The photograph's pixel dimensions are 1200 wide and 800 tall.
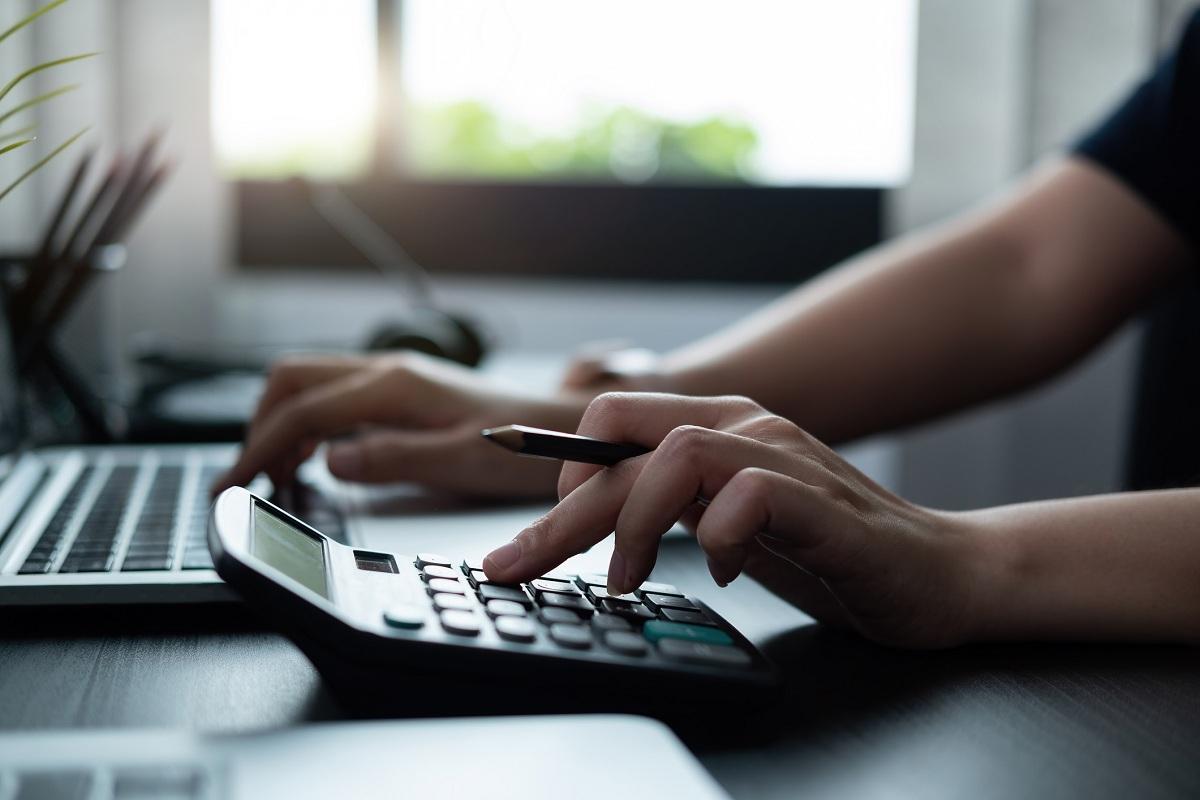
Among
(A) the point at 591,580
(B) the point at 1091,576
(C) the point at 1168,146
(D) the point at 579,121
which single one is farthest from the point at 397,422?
(D) the point at 579,121

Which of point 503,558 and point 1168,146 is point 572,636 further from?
point 1168,146

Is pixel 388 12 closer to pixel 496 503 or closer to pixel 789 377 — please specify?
pixel 789 377

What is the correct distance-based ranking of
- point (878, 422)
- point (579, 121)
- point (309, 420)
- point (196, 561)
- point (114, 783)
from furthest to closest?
point (579, 121) < point (878, 422) < point (309, 420) < point (196, 561) < point (114, 783)

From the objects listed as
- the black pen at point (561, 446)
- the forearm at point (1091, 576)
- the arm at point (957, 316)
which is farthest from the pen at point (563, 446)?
the arm at point (957, 316)

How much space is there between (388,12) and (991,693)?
1491 millimetres

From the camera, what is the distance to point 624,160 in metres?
1.73

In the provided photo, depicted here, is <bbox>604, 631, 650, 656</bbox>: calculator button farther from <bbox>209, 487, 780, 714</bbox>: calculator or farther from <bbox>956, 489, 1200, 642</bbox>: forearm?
<bbox>956, 489, 1200, 642</bbox>: forearm

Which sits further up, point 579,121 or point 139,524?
point 579,121

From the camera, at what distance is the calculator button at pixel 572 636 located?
0.34m

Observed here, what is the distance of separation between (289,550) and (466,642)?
7 centimetres

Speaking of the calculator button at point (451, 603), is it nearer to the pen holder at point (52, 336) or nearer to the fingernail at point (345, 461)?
the fingernail at point (345, 461)

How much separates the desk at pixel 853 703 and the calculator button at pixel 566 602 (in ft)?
0.20

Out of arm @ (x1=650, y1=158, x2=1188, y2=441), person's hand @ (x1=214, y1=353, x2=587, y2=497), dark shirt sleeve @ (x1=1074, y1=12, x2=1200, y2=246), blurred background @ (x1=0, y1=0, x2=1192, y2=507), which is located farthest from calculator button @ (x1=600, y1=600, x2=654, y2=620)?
A: blurred background @ (x1=0, y1=0, x2=1192, y2=507)

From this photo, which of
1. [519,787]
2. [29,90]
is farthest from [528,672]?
[29,90]
